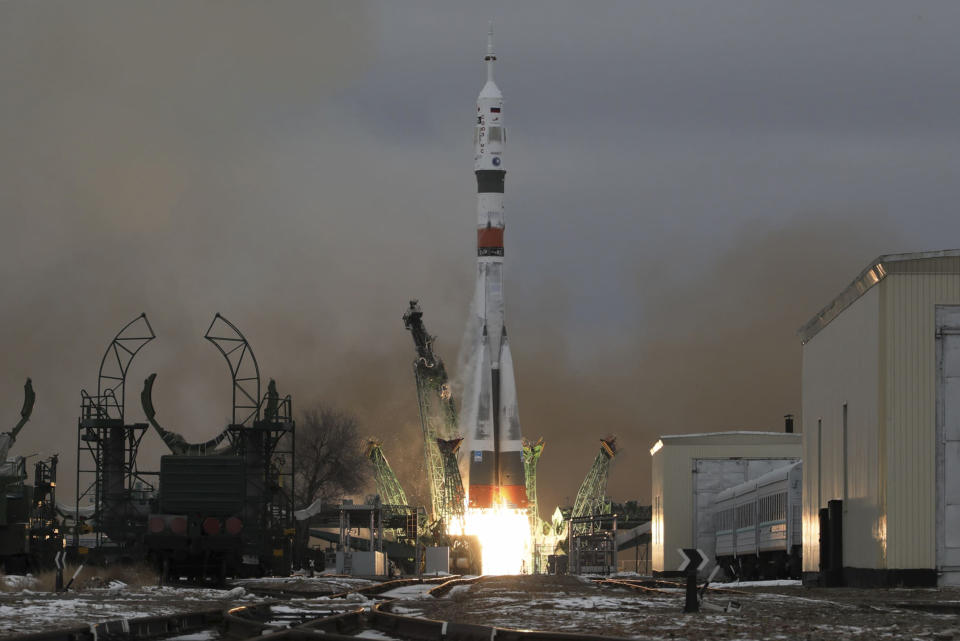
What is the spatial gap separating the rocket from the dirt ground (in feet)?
201

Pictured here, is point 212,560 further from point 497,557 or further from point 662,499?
point 497,557

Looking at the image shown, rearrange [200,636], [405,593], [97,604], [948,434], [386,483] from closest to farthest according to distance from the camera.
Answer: [200,636] → [97,604] → [405,593] → [948,434] → [386,483]

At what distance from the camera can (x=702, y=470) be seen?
8225cm

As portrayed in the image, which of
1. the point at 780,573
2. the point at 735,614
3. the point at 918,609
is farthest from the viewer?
the point at 780,573

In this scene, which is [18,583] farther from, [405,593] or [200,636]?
[200,636]

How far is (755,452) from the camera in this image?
82.0 metres

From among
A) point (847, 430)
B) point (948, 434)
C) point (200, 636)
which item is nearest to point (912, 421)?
point (948, 434)

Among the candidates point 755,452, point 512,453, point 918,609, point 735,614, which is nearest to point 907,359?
point 918,609

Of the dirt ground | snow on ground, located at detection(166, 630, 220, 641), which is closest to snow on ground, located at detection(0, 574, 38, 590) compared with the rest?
the dirt ground

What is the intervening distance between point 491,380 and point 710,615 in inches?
2845

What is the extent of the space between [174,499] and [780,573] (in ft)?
85.5

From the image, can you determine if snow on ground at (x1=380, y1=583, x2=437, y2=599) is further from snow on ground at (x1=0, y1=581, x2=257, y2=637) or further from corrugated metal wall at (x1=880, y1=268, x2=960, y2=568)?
corrugated metal wall at (x1=880, y1=268, x2=960, y2=568)

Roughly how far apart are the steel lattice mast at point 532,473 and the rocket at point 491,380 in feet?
17.0

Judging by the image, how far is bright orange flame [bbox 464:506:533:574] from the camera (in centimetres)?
9800
